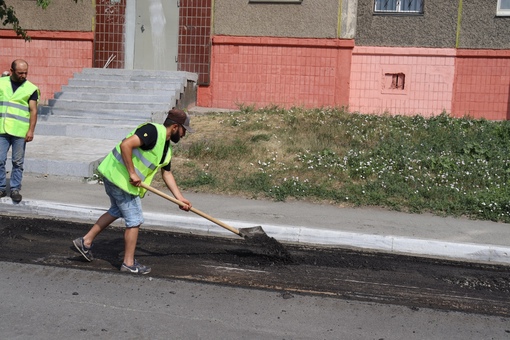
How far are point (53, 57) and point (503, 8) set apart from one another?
10467 mm

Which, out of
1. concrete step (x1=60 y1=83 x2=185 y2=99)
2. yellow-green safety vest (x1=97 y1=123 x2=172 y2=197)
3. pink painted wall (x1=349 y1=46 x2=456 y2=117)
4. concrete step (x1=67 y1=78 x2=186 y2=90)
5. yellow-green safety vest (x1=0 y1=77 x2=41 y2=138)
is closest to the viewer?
yellow-green safety vest (x1=97 y1=123 x2=172 y2=197)

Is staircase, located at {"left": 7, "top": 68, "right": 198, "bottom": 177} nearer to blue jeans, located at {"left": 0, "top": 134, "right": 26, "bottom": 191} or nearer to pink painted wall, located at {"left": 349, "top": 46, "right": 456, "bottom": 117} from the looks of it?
blue jeans, located at {"left": 0, "top": 134, "right": 26, "bottom": 191}

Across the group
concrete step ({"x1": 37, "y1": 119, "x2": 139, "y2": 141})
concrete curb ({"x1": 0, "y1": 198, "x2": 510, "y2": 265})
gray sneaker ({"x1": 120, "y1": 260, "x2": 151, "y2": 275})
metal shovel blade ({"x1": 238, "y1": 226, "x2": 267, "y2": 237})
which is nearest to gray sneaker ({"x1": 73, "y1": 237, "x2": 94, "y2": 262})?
gray sneaker ({"x1": 120, "y1": 260, "x2": 151, "y2": 275})

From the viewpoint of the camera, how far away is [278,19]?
48.3 feet

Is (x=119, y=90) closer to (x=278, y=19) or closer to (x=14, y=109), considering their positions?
(x=278, y=19)

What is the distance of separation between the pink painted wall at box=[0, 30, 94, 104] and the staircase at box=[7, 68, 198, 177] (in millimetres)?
771

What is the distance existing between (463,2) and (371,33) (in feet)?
6.94

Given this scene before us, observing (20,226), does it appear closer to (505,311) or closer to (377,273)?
(377,273)

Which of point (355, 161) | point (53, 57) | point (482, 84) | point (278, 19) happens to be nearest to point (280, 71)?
point (278, 19)

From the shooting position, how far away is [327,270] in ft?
21.3

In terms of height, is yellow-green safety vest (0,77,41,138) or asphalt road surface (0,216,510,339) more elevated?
yellow-green safety vest (0,77,41,138)

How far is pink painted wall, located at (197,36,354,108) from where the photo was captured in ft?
48.1

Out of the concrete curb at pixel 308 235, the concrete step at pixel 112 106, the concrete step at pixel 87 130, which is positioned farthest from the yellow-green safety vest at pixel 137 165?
the concrete step at pixel 112 106

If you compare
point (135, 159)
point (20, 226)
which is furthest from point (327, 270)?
point (20, 226)
